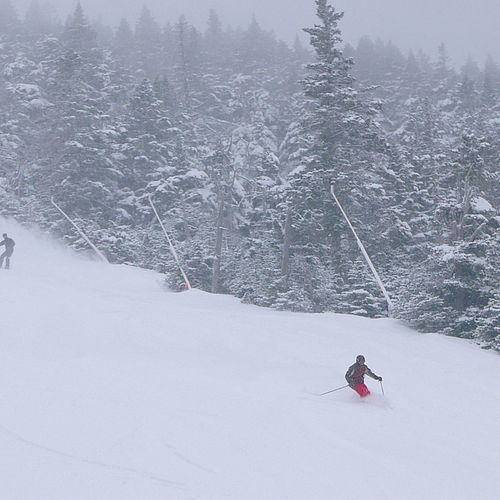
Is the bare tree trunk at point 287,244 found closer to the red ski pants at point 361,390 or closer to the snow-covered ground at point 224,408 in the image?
the snow-covered ground at point 224,408

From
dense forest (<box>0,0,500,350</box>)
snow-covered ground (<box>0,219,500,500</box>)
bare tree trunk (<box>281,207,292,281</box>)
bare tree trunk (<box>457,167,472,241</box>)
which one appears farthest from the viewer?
bare tree trunk (<box>281,207,292,281</box>)

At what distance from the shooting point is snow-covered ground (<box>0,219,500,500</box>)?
288 inches

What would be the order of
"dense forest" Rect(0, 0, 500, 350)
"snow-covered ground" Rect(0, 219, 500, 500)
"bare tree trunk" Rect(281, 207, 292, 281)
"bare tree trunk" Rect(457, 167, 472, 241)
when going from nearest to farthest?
"snow-covered ground" Rect(0, 219, 500, 500), "bare tree trunk" Rect(457, 167, 472, 241), "dense forest" Rect(0, 0, 500, 350), "bare tree trunk" Rect(281, 207, 292, 281)

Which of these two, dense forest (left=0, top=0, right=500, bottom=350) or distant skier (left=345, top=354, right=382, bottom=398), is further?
dense forest (left=0, top=0, right=500, bottom=350)

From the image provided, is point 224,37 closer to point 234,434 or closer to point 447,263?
point 447,263

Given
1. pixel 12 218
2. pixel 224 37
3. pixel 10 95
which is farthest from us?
pixel 224 37

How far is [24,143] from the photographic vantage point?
40.4 m

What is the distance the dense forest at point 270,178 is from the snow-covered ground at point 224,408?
18.6 feet

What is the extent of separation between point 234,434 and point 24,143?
36.4 m

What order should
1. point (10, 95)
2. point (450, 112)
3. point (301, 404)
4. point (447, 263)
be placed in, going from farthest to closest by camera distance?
1. point (450, 112)
2. point (10, 95)
3. point (447, 263)
4. point (301, 404)

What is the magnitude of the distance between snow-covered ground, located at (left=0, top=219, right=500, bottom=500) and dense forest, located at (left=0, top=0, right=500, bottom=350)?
224 inches

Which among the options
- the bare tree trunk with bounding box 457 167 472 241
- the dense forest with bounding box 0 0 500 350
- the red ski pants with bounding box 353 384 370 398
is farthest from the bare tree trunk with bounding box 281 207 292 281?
the red ski pants with bounding box 353 384 370 398

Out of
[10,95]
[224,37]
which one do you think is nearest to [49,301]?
[10,95]

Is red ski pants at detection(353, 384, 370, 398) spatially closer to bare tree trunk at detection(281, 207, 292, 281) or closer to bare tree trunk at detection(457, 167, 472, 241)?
bare tree trunk at detection(457, 167, 472, 241)
